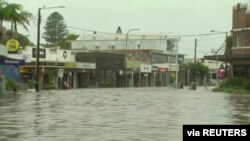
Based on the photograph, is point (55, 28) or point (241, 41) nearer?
point (241, 41)

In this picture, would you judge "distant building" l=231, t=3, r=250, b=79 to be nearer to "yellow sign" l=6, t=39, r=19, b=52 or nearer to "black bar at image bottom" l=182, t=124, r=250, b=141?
"yellow sign" l=6, t=39, r=19, b=52

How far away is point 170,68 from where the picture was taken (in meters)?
117

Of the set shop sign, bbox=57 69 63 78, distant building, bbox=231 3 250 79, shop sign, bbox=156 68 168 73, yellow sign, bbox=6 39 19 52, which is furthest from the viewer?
shop sign, bbox=156 68 168 73

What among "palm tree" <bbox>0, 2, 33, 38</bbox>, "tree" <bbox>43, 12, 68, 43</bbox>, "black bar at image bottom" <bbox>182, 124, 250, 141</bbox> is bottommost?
"black bar at image bottom" <bbox>182, 124, 250, 141</bbox>

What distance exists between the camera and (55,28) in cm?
15988

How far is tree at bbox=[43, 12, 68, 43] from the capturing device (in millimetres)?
159875

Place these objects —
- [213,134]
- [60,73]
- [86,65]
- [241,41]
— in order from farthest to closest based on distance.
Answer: [86,65], [60,73], [241,41], [213,134]

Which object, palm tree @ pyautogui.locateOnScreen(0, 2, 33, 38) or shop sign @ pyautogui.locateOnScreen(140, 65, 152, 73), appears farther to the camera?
shop sign @ pyautogui.locateOnScreen(140, 65, 152, 73)

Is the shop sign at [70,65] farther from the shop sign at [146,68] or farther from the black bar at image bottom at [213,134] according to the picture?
the black bar at image bottom at [213,134]

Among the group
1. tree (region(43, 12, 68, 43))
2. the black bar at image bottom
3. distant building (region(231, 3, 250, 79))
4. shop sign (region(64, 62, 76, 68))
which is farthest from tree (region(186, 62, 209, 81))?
the black bar at image bottom

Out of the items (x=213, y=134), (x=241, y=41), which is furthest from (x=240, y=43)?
(x=213, y=134)

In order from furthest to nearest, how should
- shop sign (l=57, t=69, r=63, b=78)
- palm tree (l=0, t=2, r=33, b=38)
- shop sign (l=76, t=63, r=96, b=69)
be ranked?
shop sign (l=76, t=63, r=96, b=69) < shop sign (l=57, t=69, r=63, b=78) < palm tree (l=0, t=2, r=33, b=38)

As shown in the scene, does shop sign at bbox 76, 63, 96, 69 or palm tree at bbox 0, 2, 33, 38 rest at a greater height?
palm tree at bbox 0, 2, 33, 38

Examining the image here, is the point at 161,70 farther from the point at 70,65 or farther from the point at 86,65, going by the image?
the point at 70,65
